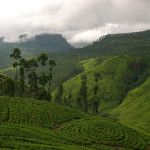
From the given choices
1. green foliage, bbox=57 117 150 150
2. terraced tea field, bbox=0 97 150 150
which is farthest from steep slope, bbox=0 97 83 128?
green foliage, bbox=57 117 150 150

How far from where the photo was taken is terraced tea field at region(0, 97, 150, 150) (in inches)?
1230

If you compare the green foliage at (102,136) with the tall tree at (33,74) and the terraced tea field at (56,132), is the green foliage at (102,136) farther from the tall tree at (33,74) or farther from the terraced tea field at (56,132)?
the tall tree at (33,74)

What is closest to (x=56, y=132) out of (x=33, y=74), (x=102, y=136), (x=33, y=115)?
(x=33, y=115)

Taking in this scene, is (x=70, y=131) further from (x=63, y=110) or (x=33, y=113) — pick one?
(x=63, y=110)

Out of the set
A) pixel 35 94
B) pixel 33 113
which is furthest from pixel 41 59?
pixel 33 113

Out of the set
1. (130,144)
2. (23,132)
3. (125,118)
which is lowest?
(125,118)

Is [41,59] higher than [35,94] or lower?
higher

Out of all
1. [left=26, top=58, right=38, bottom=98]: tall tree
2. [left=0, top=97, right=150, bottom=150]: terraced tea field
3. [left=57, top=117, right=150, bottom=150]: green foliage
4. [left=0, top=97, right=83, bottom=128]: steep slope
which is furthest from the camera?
[left=26, top=58, right=38, bottom=98]: tall tree

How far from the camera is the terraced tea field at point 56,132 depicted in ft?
103

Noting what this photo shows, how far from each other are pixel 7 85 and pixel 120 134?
81398mm

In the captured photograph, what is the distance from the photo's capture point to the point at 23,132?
33562 mm

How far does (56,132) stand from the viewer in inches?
1740

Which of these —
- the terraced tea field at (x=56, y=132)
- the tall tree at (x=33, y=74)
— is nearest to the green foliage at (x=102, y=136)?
the terraced tea field at (x=56, y=132)

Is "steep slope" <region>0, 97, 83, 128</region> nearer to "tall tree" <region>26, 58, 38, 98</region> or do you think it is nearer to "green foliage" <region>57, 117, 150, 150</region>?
"green foliage" <region>57, 117, 150, 150</region>
